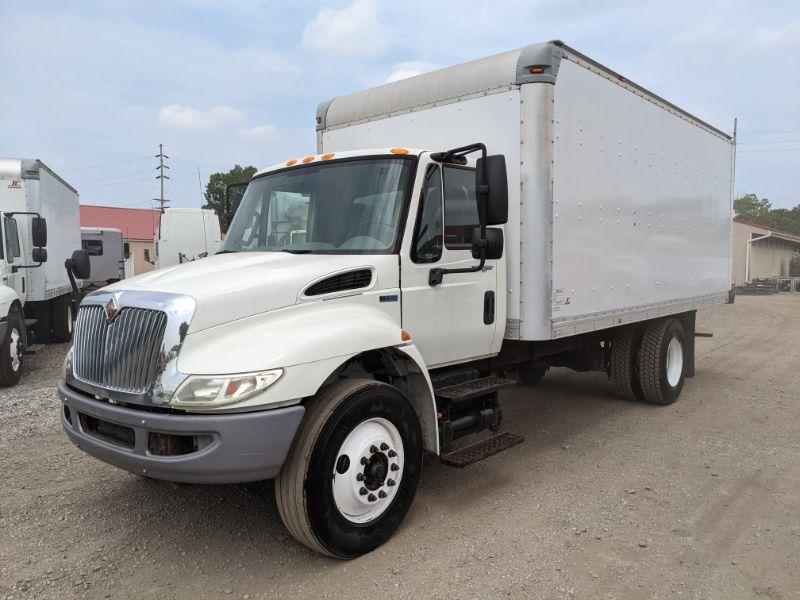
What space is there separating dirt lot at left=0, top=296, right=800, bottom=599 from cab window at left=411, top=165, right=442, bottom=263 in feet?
6.02

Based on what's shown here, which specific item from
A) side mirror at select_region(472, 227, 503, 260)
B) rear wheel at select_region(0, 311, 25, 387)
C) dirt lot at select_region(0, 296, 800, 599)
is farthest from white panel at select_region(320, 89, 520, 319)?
rear wheel at select_region(0, 311, 25, 387)

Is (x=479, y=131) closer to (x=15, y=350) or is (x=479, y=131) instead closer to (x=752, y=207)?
(x=15, y=350)

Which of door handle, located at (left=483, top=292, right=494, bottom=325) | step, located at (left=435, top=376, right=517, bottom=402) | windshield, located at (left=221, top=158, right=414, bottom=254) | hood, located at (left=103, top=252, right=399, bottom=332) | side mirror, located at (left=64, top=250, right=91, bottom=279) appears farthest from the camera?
side mirror, located at (left=64, top=250, right=91, bottom=279)

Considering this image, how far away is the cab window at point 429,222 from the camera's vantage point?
4.07m

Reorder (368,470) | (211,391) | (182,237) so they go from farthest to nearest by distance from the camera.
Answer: (182,237)
(368,470)
(211,391)

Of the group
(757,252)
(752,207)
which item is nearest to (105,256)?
(757,252)

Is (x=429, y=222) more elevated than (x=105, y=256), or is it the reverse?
(x=429, y=222)

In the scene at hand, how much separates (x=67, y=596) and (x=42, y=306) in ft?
32.7

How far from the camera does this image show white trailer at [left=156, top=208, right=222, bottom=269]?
16734mm

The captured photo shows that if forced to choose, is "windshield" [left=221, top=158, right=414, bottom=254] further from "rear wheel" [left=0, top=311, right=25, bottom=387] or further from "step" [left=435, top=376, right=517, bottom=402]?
"rear wheel" [left=0, top=311, right=25, bottom=387]

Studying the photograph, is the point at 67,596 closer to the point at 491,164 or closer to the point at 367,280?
the point at 367,280

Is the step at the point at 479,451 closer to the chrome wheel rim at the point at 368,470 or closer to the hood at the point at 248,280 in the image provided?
the chrome wheel rim at the point at 368,470

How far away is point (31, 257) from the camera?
9656 mm

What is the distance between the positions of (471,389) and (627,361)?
3.49 metres
